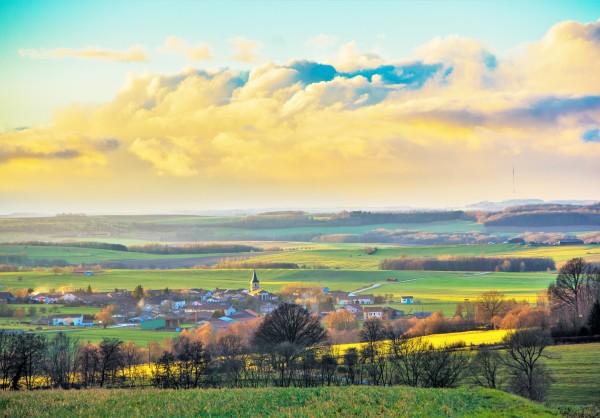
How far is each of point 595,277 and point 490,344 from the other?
34047 mm

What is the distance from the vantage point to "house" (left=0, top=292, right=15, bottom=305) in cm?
10006

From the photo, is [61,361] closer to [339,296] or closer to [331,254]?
[339,296]

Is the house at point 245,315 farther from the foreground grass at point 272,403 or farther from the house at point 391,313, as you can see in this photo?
the foreground grass at point 272,403

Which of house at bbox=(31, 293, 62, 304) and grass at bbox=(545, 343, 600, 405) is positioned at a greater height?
house at bbox=(31, 293, 62, 304)

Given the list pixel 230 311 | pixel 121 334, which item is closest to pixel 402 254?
pixel 230 311

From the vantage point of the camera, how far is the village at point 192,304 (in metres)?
92.8

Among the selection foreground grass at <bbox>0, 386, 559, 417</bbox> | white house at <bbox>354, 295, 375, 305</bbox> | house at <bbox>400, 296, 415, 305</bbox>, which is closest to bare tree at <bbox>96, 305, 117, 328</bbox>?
white house at <bbox>354, 295, 375, 305</bbox>

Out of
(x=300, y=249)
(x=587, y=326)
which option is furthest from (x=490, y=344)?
(x=300, y=249)

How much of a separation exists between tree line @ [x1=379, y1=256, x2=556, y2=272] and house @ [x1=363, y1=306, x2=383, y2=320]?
51463 millimetres

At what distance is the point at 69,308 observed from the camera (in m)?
101

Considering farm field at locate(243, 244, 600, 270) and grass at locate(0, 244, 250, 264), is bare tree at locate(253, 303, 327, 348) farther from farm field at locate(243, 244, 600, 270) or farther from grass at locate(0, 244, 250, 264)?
grass at locate(0, 244, 250, 264)

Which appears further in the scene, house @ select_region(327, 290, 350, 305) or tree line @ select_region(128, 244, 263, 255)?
tree line @ select_region(128, 244, 263, 255)

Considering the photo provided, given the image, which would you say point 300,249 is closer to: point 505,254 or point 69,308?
point 505,254

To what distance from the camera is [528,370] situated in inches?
1980
